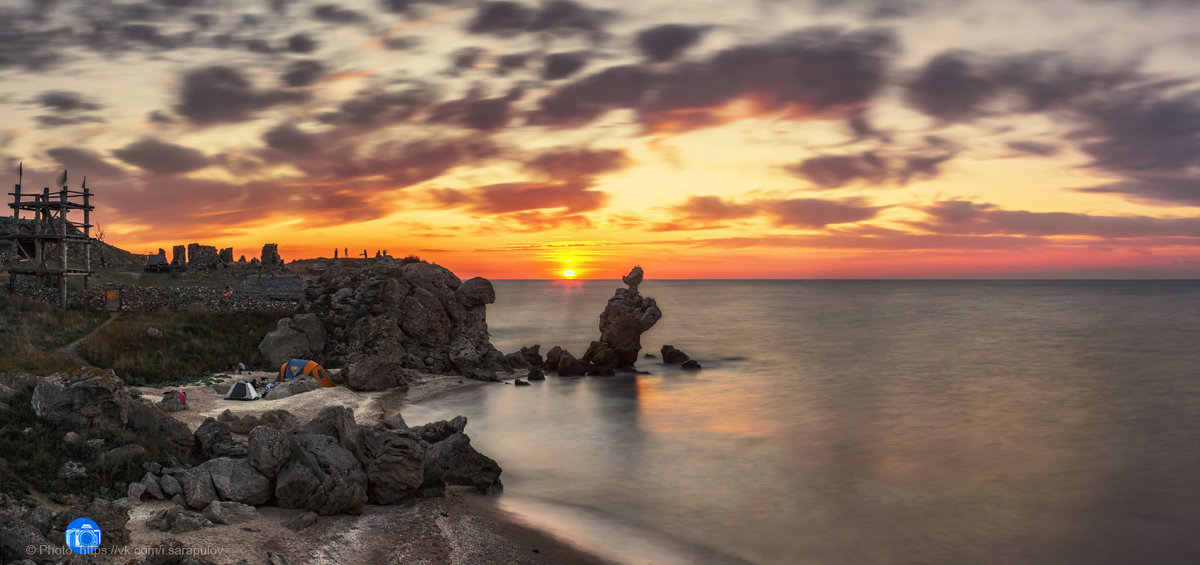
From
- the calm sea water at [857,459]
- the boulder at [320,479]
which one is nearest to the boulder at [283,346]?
the calm sea water at [857,459]

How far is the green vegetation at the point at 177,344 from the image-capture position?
33.3m

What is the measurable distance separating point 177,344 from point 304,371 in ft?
25.5

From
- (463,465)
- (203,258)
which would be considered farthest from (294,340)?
(463,465)

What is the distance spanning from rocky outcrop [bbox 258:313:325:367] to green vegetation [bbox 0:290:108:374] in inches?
343

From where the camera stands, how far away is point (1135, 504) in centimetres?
2456

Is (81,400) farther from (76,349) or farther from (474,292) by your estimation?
(474,292)

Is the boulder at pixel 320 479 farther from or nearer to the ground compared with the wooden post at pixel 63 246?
nearer to the ground

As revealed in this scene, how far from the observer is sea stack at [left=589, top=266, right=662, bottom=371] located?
5059 centimetres

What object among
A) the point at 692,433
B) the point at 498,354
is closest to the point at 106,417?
the point at 692,433

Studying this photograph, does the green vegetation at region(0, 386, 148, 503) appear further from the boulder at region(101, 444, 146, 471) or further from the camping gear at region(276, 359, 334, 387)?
the camping gear at region(276, 359, 334, 387)

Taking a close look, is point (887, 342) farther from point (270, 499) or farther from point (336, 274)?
point (270, 499)

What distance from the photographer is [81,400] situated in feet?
59.8

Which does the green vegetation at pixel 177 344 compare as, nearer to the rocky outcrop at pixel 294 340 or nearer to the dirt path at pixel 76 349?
the dirt path at pixel 76 349

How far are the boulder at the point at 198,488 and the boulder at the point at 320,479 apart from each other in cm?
144
